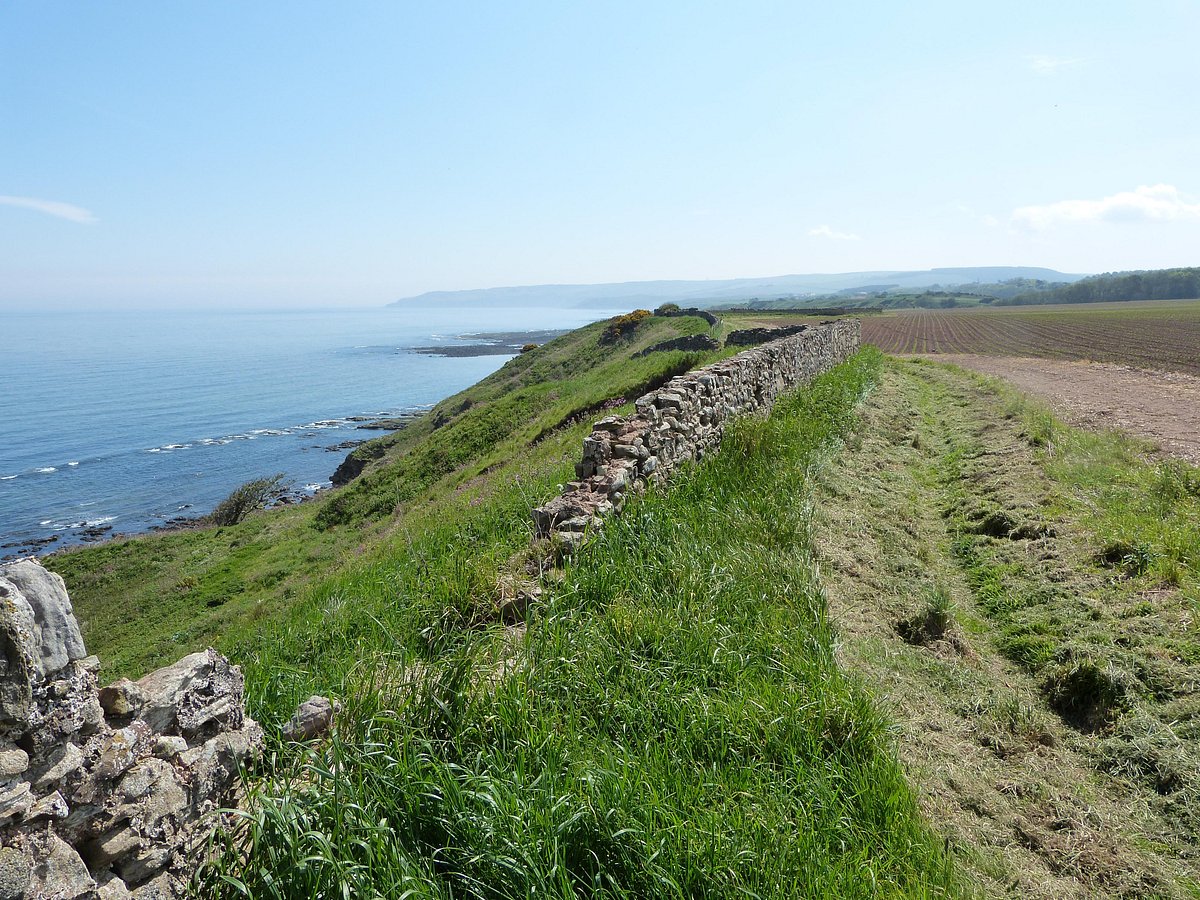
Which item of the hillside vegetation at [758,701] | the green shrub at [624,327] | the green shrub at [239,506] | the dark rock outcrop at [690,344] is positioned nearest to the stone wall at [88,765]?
the hillside vegetation at [758,701]

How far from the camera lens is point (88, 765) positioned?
7.76 feet

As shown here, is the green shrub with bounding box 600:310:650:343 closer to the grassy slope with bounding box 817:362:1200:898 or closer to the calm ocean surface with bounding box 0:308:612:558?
the calm ocean surface with bounding box 0:308:612:558

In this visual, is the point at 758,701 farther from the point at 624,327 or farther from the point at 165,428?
the point at 165,428

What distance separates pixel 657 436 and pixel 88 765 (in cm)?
710

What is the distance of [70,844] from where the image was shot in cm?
231

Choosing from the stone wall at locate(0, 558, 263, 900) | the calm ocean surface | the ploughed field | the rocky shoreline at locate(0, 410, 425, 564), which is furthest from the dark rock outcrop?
the calm ocean surface

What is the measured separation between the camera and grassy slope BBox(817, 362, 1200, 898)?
3.78 meters

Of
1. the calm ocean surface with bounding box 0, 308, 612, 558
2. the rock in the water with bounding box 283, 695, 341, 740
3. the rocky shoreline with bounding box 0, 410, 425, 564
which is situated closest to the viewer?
the rock in the water with bounding box 283, 695, 341, 740

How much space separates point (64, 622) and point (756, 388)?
1336 cm

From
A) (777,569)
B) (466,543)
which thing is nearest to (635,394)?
(466,543)

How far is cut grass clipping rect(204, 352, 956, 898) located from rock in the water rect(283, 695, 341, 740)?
11 centimetres

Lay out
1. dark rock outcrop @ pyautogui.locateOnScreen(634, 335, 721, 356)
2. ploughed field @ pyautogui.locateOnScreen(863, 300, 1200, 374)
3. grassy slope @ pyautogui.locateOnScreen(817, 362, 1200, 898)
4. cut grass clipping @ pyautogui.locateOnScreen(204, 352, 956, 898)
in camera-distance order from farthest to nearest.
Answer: ploughed field @ pyautogui.locateOnScreen(863, 300, 1200, 374), dark rock outcrop @ pyautogui.locateOnScreen(634, 335, 721, 356), grassy slope @ pyautogui.locateOnScreen(817, 362, 1200, 898), cut grass clipping @ pyautogui.locateOnScreen(204, 352, 956, 898)

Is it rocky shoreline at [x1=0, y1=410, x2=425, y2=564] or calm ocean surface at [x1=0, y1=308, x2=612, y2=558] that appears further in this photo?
calm ocean surface at [x1=0, y1=308, x2=612, y2=558]

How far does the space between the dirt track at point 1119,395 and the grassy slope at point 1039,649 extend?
4.15 meters
